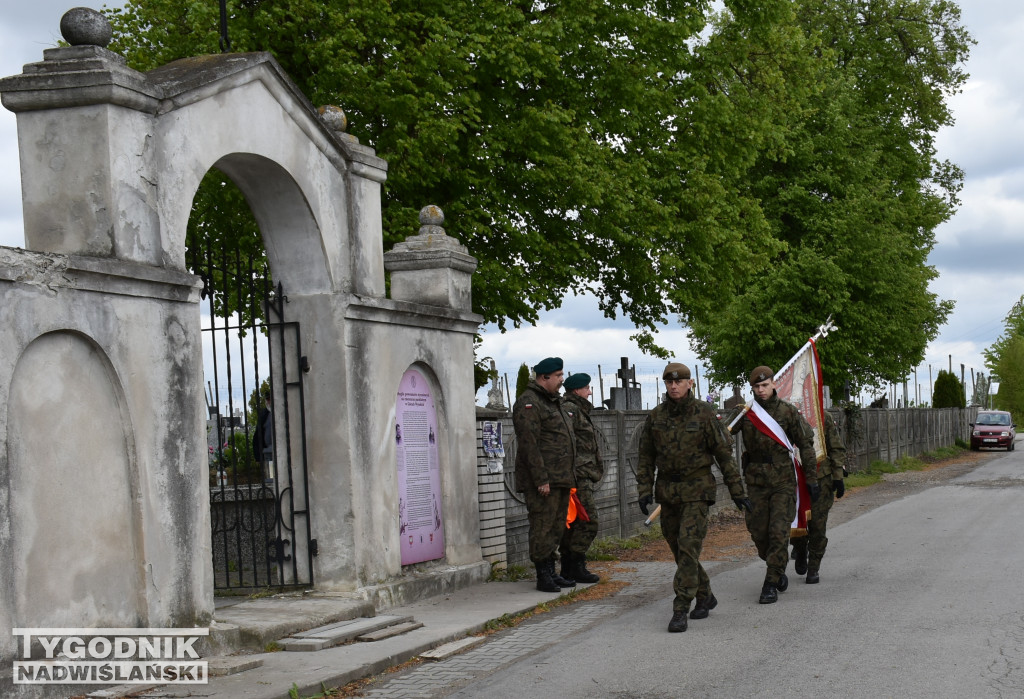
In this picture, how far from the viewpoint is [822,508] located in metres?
10.7

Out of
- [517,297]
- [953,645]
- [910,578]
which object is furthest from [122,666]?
[517,297]

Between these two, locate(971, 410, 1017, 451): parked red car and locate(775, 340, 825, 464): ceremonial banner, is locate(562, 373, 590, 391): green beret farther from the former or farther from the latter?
locate(971, 410, 1017, 451): parked red car

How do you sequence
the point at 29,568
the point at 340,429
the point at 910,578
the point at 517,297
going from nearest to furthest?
the point at 29,568
the point at 340,429
the point at 910,578
the point at 517,297

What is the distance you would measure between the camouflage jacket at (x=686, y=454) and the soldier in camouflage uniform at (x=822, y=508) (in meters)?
1.96

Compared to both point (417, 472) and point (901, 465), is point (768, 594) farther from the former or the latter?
point (901, 465)

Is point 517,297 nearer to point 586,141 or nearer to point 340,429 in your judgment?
point 586,141

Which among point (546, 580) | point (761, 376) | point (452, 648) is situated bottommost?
point (452, 648)

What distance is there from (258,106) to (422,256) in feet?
9.48

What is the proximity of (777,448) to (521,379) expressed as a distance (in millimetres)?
16261

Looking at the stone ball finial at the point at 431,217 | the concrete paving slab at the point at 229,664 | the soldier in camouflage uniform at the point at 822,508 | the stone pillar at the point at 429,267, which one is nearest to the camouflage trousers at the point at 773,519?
the soldier in camouflage uniform at the point at 822,508

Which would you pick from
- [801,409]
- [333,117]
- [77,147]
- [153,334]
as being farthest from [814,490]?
[77,147]

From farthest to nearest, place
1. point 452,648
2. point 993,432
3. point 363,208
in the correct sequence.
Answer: point 993,432 → point 363,208 → point 452,648

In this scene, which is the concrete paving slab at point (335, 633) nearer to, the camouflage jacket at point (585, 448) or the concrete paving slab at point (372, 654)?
the concrete paving slab at point (372, 654)

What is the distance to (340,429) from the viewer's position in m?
9.57
